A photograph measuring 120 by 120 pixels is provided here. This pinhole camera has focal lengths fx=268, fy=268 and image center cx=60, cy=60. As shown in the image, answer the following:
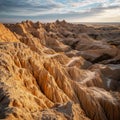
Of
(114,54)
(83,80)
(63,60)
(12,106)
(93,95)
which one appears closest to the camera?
(12,106)

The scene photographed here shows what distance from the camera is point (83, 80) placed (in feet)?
114

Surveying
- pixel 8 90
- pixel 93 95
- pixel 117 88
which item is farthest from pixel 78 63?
pixel 8 90

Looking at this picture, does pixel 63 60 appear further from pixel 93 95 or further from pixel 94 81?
pixel 93 95

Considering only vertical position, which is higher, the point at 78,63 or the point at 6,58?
the point at 6,58

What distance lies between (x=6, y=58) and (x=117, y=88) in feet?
71.2

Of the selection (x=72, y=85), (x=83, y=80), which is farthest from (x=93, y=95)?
(x=83, y=80)

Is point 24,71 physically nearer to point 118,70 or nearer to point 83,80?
point 83,80

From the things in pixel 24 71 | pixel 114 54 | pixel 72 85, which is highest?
pixel 24 71

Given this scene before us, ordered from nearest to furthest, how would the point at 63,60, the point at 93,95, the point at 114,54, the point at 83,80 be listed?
1. the point at 93,95
2. the point at 83,80
3. the point at 63,60
4. the point at 114,54

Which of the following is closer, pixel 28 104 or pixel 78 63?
pixel 28 104

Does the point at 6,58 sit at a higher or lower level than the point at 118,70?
higher

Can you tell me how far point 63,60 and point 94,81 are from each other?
12.9 metres

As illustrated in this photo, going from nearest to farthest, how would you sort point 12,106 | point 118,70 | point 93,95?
1. point 12,106
2. point 93,95
3. point 118,70

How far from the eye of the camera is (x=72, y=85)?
27.2 metres
